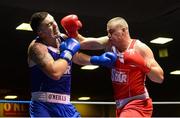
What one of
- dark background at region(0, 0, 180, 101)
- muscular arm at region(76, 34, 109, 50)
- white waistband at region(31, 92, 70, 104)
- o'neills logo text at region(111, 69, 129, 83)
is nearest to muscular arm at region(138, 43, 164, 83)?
o'neills logo text at region(111, 69, 129, 83)

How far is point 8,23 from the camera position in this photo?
565cm

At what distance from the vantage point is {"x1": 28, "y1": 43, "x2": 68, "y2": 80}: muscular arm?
218 cm

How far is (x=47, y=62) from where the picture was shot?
2.20 m

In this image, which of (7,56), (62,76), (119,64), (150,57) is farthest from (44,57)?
(7,56)

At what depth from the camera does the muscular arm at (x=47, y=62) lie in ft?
7.15

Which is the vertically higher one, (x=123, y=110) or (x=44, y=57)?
(x=44, y=57)

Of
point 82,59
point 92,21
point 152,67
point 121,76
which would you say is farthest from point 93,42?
point 92,21

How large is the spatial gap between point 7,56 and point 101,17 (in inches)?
88.0

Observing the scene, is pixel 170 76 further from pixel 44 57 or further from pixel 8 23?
pixel 44 57

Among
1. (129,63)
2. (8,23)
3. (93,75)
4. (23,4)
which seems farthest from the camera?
(93,75)

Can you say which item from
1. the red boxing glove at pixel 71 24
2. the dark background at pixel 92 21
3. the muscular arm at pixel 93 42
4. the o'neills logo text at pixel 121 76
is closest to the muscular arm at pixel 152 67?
the o'neills logo text at pixel 121 76

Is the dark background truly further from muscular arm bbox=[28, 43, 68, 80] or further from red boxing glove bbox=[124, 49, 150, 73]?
muscular arm bbox=[28, 43, 68, 80]

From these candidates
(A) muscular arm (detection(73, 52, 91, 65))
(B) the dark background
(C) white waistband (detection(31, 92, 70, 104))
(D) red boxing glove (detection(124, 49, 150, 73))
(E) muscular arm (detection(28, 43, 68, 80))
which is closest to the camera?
(E) muscular arm (detection(28, 43, 68, 80))

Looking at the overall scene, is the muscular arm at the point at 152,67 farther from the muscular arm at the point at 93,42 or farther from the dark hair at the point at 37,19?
the dark hair at the point at 37,19
